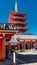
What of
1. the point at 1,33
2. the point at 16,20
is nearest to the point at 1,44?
the point at 1,33

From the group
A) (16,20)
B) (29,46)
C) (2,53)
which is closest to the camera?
Result: (2,53)

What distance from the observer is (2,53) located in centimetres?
1299

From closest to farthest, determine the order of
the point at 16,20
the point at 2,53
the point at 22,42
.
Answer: the point at 2,53 < the point at 22,42 < the point at 16,20

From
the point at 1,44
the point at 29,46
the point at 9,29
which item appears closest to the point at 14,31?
the point at 9,29

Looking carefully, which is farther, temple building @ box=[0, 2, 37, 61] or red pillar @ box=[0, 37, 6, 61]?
red pillar @ box=[0, 37, 6, 61]

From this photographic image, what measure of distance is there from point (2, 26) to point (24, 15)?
50.8 m

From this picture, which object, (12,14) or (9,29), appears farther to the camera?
(12,14)

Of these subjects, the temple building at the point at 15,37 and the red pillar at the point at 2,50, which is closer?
the temple building at the point at 15,37

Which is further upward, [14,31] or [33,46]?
[14,31]

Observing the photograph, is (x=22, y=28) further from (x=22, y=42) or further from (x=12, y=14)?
(x=22, y=42)

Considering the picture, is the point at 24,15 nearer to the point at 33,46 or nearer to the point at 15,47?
the point at 33,46

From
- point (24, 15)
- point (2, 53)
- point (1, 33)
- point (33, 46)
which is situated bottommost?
point (33, 46)

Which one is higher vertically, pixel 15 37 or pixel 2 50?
pixel 2 50

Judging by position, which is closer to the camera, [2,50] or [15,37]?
[2,50]
